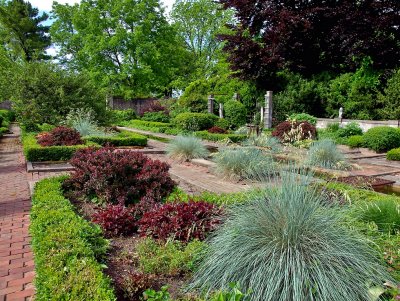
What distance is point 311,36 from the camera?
1812 cm

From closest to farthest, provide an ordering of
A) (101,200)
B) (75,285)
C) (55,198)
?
(75,285)
(55,198)
(101,200)

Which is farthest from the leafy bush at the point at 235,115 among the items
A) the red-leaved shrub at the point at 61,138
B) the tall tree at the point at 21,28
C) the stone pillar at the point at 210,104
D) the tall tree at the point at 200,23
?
the tall tree at the point at 21,28

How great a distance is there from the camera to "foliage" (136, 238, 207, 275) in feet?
8.81

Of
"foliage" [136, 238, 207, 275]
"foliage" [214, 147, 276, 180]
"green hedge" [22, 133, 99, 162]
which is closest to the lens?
"foliage" [136, 238, 207, 275]

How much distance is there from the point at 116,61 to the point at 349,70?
1718 centimetres

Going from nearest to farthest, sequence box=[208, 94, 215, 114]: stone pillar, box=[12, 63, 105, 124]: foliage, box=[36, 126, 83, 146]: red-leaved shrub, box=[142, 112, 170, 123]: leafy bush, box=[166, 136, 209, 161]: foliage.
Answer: box=[166, 136, 209, 161]: foliage → box=[36, 126, 83, 146]: red-leaved shrub → box=[12, 63, 105, 124]: foliage → box=[208, 94, 215, 114]: stone pillar → box=[142, 112, 170, 123]: leafy bush

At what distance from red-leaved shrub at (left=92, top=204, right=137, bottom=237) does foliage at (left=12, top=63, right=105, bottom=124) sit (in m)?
10.1

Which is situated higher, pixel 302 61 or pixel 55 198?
pixel 302 61

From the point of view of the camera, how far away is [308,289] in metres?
2.20

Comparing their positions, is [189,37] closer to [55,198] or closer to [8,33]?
[8,33]

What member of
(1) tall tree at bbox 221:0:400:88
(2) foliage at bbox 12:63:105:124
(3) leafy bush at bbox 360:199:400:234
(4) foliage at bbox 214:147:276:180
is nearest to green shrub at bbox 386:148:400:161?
(4) foliage at bbox 214:147:276:180

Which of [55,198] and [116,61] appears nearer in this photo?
[55,198]

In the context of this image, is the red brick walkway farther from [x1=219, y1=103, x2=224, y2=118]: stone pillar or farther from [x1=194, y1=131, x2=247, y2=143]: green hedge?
[x1=219, y1=103, x2=224, y2=118]: stone pillar

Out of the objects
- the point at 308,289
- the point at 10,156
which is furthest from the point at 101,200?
the point at 10,156
